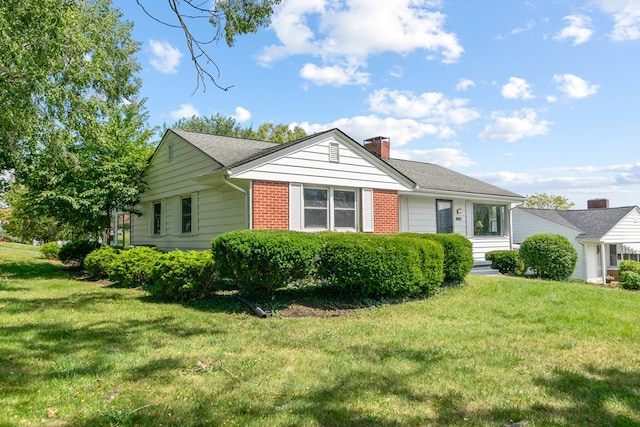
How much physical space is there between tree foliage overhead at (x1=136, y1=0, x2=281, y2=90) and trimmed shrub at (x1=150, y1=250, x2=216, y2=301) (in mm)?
3997

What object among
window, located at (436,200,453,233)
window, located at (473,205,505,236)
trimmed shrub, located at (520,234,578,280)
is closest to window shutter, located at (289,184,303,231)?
window, located at (436,200,453,233)

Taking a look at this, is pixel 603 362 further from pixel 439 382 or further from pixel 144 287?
pixel 144 287

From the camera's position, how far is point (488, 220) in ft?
58.4

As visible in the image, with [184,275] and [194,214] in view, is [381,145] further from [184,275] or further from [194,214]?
[184,275]

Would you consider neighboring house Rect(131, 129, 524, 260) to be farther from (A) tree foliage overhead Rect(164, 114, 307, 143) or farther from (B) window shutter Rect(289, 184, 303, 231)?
(A) tree foliage overhead Rect(164, 114, 307, 143)

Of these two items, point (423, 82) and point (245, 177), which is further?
point (423, 82)

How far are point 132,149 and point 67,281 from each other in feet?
17.4

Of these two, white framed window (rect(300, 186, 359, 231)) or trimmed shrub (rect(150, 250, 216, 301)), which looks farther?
white framed window (rect(300, 186, 359, 231))

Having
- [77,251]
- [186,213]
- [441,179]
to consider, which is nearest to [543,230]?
[441,179]

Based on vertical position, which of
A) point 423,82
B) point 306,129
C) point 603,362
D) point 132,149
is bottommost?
point 603,362

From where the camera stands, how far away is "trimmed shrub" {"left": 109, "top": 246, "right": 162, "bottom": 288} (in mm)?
11242

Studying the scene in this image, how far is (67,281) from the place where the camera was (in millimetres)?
12742

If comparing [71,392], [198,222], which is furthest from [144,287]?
[71,392]

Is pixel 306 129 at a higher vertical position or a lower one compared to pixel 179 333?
higher
